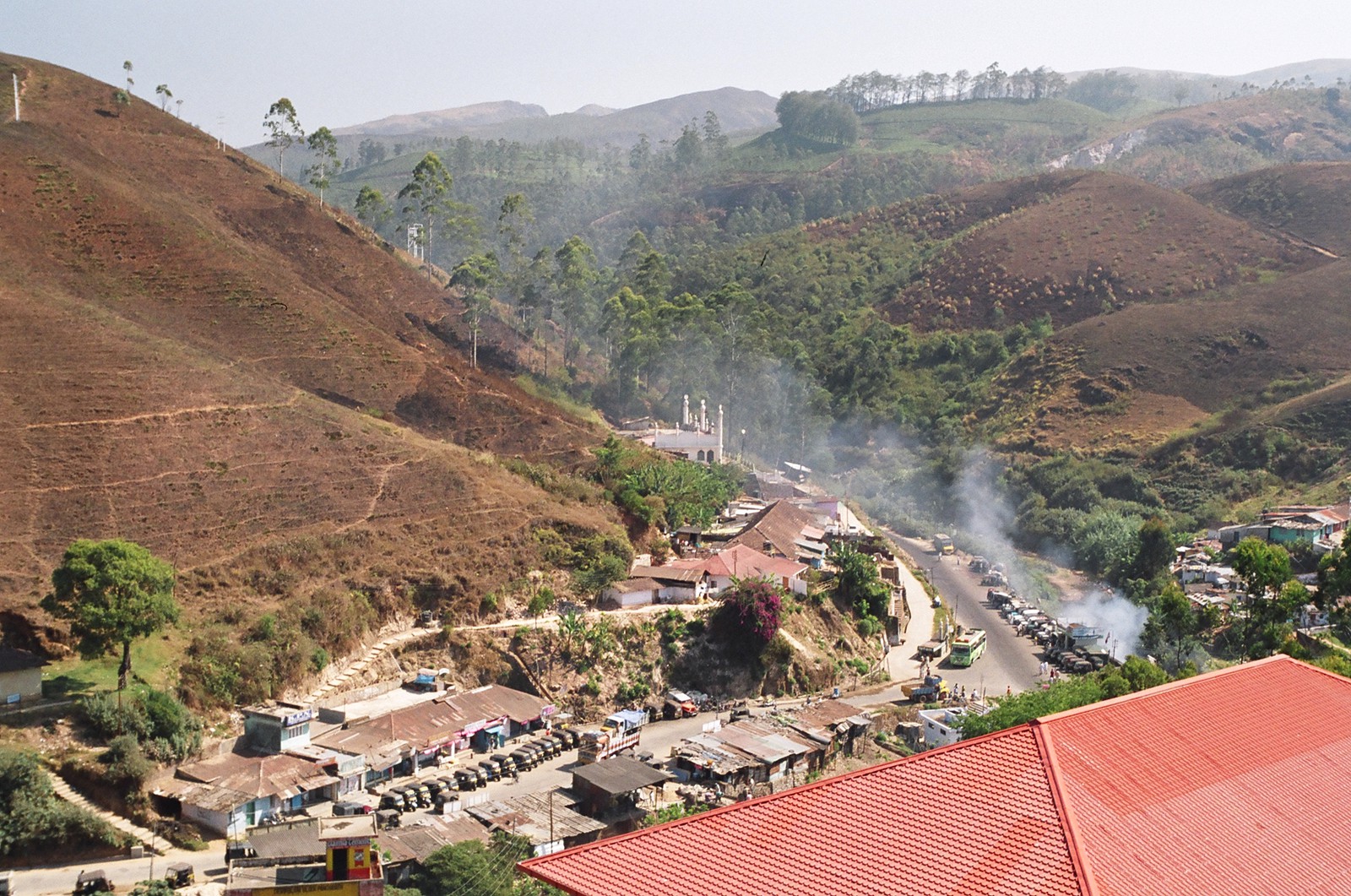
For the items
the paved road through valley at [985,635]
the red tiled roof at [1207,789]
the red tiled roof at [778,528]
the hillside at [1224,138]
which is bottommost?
the paved road through valley at [985,635]

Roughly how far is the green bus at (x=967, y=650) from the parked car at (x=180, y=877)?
23.0m

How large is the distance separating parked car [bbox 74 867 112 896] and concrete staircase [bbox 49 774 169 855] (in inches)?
66.7

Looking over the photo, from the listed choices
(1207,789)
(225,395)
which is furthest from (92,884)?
(225,395)

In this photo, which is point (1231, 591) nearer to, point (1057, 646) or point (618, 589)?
point (1057, 646)

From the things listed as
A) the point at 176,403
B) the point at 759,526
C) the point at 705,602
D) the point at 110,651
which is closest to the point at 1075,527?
the point at 759,526

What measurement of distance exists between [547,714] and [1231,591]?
23.2m

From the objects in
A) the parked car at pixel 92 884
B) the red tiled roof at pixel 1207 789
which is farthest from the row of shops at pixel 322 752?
the red tiled roof at pixel 1207 789

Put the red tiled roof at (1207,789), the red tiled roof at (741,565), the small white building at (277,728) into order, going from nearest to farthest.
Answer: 1. the red tiled roof at (1207,789)
2. the small white building at (277,728)
3. the red tiled roof at (741,565)

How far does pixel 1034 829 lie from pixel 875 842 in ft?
3.73

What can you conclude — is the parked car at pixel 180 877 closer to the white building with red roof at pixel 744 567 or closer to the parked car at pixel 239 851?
the parked car at pixel 239 851

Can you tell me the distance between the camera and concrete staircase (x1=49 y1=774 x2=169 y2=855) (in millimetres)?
23625

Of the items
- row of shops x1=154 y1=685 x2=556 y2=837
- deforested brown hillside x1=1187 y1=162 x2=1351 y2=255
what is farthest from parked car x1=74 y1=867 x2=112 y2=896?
deforested brown hillside x1=1187 y1=162 x2=1351 y2=255

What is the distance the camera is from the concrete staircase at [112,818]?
23.6 meters

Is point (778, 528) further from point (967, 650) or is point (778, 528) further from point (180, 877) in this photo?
point (180, 877)
